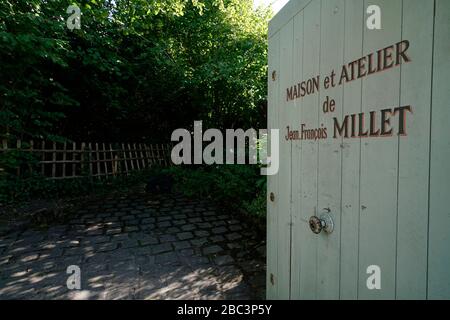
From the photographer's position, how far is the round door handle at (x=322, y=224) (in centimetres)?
145

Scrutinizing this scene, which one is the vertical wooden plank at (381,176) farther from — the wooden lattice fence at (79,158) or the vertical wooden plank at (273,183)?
the wooden lattice fence at (79,158)

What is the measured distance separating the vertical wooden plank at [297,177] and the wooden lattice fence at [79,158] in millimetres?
6850

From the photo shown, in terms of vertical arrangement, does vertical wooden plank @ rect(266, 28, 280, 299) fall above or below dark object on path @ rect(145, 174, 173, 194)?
above

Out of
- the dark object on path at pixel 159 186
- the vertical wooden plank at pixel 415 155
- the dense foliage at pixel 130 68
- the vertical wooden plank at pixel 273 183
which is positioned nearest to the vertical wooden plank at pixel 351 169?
the vertical wooden plank at pixel 415 155

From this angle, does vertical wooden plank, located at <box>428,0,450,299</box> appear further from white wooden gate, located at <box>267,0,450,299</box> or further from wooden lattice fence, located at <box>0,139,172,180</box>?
wooden lattice fence, located at <box>0,139,172,180</box>

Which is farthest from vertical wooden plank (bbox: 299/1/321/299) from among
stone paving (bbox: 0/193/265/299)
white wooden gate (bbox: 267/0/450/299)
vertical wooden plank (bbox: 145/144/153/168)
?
vertical wooden plank (bbox: 145/144/153/168)

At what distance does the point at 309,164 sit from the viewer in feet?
5.33

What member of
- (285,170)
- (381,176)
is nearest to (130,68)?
(285,170)

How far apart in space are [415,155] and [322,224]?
647 mm

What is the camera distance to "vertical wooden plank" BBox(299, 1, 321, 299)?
1564 millimetres

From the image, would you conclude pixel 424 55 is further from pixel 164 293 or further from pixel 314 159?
pixel 164 293

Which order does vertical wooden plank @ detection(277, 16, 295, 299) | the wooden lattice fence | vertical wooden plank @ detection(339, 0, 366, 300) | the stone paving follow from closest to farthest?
vertical wooden plank @ detection(339, 0, 366, 300) < vertical wooden plank @ detection(277, 16, 295, 299) < the stone paving < the wooden lattice fence

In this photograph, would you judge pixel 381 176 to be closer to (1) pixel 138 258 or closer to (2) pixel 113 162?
(1) pixel 138 258
